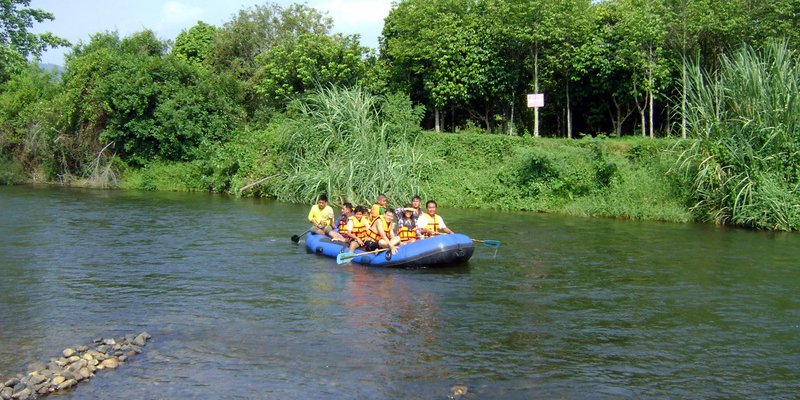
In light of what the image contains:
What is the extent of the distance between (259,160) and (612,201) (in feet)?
40.9

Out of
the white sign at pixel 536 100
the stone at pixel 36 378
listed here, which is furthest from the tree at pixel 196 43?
the stone at pixel 36 378

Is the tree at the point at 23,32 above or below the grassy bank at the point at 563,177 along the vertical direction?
above

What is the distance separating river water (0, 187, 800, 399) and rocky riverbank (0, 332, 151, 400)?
0.15 m

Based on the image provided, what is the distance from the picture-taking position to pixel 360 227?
587 inches

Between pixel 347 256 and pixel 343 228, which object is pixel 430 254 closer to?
pixel 347 256

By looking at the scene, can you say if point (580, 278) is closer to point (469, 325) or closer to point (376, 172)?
point (469, 325)

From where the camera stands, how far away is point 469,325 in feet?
34.2

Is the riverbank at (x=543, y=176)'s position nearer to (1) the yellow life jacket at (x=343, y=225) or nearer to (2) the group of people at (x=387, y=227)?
(1) the yellow life jacket at (x=343, y=225)

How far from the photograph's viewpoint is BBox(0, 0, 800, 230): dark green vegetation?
66.0ft

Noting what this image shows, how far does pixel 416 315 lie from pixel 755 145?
1255 centimetres

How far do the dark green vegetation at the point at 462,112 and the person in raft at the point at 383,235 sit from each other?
9043 millimetres

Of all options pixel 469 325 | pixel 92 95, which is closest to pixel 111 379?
pixel 469 325

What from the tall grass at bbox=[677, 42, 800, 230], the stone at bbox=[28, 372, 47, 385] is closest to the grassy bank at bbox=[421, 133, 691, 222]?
the tall grass at bbox=[677, 42, 800, 230]

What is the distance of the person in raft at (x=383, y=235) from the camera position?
554 inches
